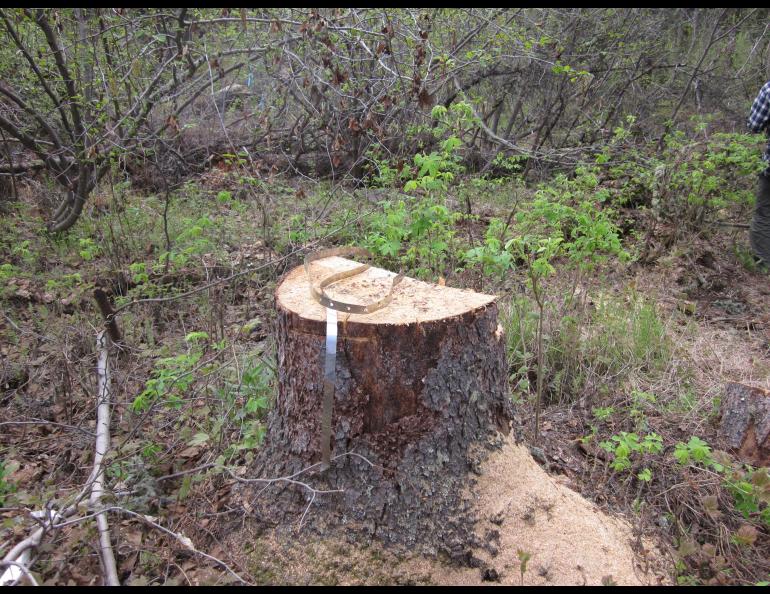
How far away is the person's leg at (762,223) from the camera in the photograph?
5.07m

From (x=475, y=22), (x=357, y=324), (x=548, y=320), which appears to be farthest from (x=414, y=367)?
(x=475, y=22)

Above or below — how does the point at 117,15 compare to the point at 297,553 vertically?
above

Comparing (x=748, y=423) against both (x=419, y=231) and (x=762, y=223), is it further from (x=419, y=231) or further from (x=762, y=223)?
(x=762, y=223)

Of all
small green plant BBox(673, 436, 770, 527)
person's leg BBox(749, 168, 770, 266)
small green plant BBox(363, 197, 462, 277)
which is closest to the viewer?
small green plant BBox(673, 436, 770, 527)

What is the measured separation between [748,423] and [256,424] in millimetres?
2458

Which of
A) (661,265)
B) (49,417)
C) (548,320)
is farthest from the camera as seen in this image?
(661,265)

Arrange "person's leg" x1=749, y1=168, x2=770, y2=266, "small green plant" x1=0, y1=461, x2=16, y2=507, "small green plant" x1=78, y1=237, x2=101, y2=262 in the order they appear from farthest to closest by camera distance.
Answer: "person's leg" x1=749, y1=168, x2=770, y2=266, "small green plant" x1=78, y1=237, x2=101, y2=262, "small green plant" x1=0, y1=461, x2=16, y2=507

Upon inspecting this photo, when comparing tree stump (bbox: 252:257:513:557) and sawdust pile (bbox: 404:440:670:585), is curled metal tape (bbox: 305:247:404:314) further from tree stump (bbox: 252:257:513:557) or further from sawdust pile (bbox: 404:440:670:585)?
sawdust pile (bbox: 404:440:670:585)

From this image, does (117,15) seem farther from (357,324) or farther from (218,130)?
(357,324)

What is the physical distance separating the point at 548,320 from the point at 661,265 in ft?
7.13

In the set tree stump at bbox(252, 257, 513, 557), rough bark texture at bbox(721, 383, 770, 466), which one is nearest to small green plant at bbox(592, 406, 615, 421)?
rough bark texture at bbox(721, 383, 770, 466)

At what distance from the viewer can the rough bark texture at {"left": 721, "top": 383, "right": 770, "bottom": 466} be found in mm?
2451

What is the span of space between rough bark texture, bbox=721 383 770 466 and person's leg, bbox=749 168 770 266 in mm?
3421

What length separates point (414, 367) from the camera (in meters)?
1.80
